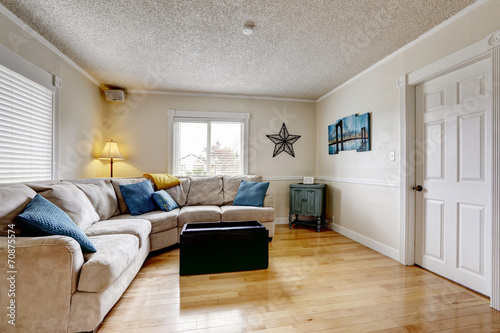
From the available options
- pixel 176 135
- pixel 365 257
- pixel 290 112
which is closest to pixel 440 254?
pixel 365 257

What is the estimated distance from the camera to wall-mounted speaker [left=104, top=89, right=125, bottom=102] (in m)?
3.93

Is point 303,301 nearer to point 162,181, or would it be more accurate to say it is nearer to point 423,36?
point 162,181

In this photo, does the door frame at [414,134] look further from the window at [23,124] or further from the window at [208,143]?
the window at [23,124]

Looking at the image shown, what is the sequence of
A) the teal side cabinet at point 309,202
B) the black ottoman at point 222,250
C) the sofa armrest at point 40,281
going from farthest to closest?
1. the teal side cabinet at point 309,202
2. the black ottoman at point 222,250
3. the sofa armrest at point 40,281

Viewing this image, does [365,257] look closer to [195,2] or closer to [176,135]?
[195,2]

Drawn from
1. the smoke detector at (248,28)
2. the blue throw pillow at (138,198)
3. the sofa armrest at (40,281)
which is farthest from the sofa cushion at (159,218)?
the smoke detector at (248,28)

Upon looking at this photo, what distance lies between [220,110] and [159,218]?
2.33 m

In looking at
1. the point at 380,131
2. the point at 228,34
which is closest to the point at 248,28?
the point at 228,34

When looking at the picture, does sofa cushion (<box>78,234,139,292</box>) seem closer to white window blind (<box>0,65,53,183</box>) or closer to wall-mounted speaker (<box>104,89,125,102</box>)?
white window blind (<box>0,65,53,183</box>)

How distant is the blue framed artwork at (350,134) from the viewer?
3.31 m

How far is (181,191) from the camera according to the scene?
3820 mm

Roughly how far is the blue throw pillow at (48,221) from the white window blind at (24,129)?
84 cm

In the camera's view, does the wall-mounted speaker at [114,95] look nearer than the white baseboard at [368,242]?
No

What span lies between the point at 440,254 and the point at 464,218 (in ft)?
1.57
